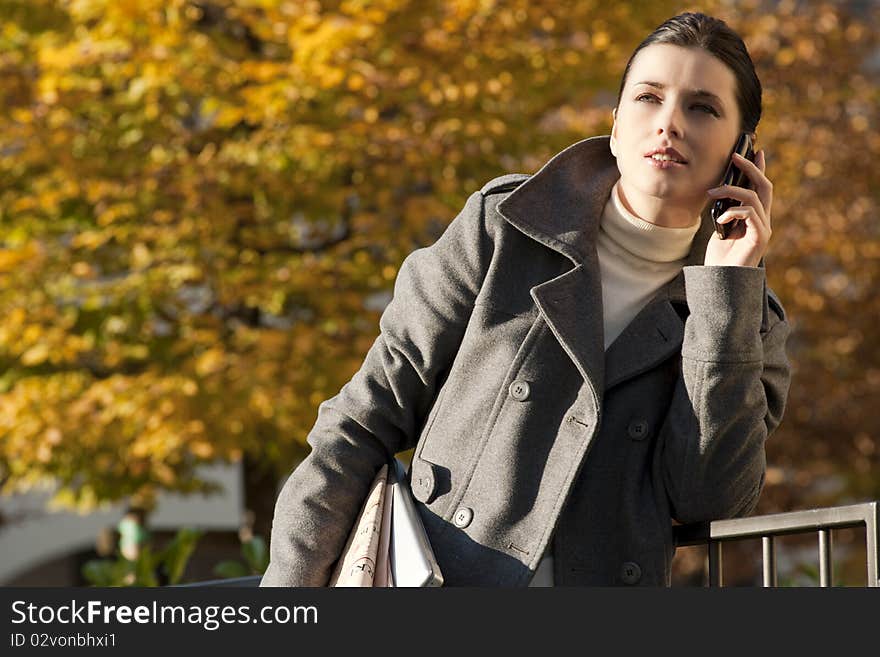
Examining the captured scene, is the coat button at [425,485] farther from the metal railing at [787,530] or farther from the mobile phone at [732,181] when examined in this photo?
the mobile phone at [732,181]

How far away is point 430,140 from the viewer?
7.06 meters

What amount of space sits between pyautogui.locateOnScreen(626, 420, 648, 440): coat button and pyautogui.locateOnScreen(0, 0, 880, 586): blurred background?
4.11 m

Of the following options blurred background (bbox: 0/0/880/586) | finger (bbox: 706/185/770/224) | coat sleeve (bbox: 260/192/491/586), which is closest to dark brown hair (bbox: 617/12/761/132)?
finger (bbox: 706/185/770/224)

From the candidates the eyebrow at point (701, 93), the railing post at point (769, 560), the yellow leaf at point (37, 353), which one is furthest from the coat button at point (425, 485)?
the yellow leaf at point (37, 353)

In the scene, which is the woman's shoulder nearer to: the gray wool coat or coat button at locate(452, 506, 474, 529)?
the gray wool coat

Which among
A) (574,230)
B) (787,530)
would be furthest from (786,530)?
(574,230)

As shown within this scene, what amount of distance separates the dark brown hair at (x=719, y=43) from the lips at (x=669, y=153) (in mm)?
141

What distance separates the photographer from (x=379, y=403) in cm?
241

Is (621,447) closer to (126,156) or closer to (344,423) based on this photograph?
(344,423)

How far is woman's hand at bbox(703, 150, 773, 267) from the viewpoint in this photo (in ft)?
7.58

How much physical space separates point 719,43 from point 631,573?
2.98 ft

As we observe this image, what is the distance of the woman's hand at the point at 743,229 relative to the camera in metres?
2.31

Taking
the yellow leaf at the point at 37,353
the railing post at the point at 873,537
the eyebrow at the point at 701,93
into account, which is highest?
→ the yellow leaf at the point at 37,353

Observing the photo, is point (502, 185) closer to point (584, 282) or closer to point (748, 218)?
point (584, 282)
